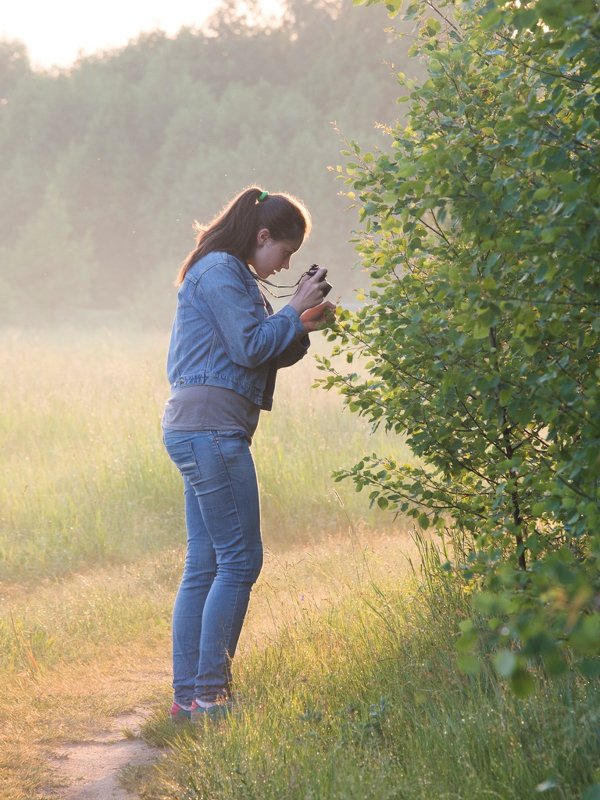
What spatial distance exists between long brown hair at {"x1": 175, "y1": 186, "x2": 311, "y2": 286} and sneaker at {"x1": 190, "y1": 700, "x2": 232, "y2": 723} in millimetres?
1711

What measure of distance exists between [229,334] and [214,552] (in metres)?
0.96

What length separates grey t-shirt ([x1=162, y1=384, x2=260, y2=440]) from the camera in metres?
4.02

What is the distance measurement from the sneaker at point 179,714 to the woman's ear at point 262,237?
192cm

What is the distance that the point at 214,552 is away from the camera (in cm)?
431

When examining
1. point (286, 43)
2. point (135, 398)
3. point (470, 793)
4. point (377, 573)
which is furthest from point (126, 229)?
point (470, 793)

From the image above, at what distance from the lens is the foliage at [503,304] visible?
2.33m

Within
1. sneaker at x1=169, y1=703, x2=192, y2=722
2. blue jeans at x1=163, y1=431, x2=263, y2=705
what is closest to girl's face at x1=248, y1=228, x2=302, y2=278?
blue jeans at x1=163, y1=431, x2=263, y2=705

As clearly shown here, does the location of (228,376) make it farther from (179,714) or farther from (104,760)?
(104,760)

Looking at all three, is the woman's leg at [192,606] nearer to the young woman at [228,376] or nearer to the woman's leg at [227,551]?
the young woman at [228,376]

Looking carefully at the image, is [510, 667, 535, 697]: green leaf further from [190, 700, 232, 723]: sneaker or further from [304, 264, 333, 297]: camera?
[304, 264, 333, 297]: camera

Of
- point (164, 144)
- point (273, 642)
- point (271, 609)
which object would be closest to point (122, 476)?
point (271, 609)

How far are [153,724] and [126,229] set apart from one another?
4395cm

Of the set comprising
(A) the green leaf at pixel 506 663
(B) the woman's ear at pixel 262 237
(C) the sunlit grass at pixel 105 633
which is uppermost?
(B) the woman's ear at pixel 262 237

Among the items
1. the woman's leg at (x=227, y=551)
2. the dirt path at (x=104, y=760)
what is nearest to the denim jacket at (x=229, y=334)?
the woman's leg at (x=227, y=551)
